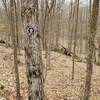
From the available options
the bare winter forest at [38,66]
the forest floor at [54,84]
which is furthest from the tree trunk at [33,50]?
the forest floor at [54,84]

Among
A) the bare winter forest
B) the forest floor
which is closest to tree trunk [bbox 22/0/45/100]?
the bare winter forest

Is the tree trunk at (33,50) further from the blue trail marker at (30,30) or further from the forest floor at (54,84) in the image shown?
the forest floor at (54,84)

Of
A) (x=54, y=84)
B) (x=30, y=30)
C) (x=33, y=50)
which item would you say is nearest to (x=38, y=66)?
(x=33, y=50)

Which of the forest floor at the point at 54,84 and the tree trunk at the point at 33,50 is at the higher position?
the tree trunk at the point at 33,50

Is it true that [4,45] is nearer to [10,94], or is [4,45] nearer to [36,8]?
[10,94]

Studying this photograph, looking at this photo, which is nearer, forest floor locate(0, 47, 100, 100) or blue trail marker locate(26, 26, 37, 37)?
blue trail marker locate(26, 26, 37, 37)

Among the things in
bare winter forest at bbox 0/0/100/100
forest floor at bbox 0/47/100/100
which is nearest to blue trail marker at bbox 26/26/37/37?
bare winter forest at bbox 0/0/100/100

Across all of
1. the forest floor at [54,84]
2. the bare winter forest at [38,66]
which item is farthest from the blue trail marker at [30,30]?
the forest floor at [54,84]

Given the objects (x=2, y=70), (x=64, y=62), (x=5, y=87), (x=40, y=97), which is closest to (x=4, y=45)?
(x=64, y=62)

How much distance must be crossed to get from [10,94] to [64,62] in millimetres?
9403

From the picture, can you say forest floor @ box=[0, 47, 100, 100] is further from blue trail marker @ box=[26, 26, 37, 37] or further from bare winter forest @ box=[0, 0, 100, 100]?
blue trail marker @ box=[26, 26, 37, 37]

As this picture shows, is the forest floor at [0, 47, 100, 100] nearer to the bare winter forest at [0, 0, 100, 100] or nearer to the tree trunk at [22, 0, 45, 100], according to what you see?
the bare winter forest at [0, 0, 100, 100]

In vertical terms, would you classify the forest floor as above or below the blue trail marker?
below

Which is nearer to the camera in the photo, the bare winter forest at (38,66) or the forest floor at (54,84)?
the bare winter forest at (38,66)
